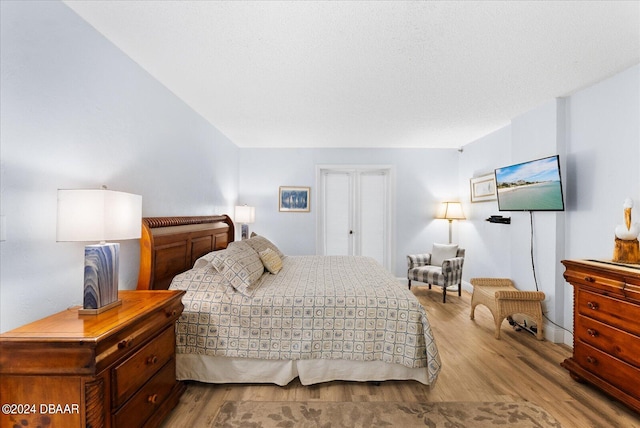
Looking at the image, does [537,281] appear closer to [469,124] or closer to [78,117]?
[469,124]

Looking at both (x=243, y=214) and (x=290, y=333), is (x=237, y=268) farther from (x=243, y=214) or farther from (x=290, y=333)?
(x=243, y=214)

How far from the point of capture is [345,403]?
1.96 m

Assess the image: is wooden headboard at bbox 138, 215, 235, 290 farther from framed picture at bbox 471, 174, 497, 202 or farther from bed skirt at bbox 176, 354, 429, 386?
framed picture at bbox 471, 174, 497, 202

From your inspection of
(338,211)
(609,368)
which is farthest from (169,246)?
(609,368)

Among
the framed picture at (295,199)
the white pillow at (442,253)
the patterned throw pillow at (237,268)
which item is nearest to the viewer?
the patterned throw pillow at (237,268)

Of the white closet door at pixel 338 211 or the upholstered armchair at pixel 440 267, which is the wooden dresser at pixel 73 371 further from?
the white closet door at pixel 338 211

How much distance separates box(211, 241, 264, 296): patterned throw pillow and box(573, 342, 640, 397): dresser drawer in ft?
8.52

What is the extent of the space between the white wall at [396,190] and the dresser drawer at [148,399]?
334cm

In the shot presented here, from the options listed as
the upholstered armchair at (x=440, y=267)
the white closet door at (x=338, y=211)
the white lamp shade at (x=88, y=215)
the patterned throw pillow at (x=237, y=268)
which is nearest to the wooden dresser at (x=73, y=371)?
the white lamp shade at (x=88, y=215)

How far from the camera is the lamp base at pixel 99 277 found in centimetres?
145

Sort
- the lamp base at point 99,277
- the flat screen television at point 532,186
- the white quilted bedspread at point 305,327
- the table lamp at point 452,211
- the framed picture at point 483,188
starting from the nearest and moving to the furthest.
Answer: the lamp base at point 99,277 → the white quilted bedspread at point 305,327 → the flat screen television at point 532,186 → the framed picture at point 483,188 → the table lamp at point 452,211

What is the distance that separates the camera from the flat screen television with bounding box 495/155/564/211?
2779 millimetres

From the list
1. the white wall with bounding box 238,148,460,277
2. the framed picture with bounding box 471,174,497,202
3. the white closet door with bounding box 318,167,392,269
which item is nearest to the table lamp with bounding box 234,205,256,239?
the white wall with bounding box 238,148,460,277

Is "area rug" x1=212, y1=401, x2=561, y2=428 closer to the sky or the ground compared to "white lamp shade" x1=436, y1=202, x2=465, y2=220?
closer to the ground
